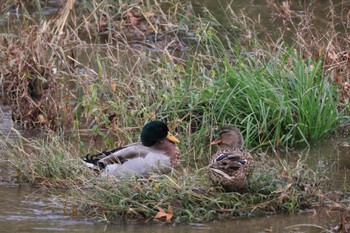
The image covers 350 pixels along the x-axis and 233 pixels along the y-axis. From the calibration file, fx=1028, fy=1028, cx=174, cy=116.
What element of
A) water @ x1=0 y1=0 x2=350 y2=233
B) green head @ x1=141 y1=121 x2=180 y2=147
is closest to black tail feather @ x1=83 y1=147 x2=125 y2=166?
green head @ x1=141 y1=121 x2=180 y2=147

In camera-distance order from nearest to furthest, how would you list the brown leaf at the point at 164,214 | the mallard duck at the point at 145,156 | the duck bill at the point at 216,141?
the brown leaf at the point at 164,214 < the mallard duck at the point at 145,156 < the duck bill at the point at 216,141

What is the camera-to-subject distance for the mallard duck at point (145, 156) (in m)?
9.12

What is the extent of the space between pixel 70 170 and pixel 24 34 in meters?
2.70

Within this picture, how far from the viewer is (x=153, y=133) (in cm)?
943

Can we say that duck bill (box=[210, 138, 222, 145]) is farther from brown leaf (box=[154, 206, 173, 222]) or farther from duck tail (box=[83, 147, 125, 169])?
brown leaf (box=[154, 206, 173, 222])

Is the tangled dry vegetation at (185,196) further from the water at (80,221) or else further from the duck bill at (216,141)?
the duck bill at (216,141)

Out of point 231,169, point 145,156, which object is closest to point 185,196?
point 231,169

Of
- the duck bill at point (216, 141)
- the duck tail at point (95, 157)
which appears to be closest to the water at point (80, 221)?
the duck tail at point (95, 157)

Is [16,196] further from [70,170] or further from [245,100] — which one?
[245,100]

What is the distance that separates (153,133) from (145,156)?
0.25m

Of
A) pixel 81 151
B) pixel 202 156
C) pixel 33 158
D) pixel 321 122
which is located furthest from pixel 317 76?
pixel 33 158

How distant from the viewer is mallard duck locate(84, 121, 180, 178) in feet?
29.9

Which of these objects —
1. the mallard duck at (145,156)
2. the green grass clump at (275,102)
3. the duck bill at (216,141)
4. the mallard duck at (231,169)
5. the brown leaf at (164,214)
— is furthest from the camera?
the green grass clump at (275,102)

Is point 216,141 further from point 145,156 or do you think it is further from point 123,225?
point 123,225
